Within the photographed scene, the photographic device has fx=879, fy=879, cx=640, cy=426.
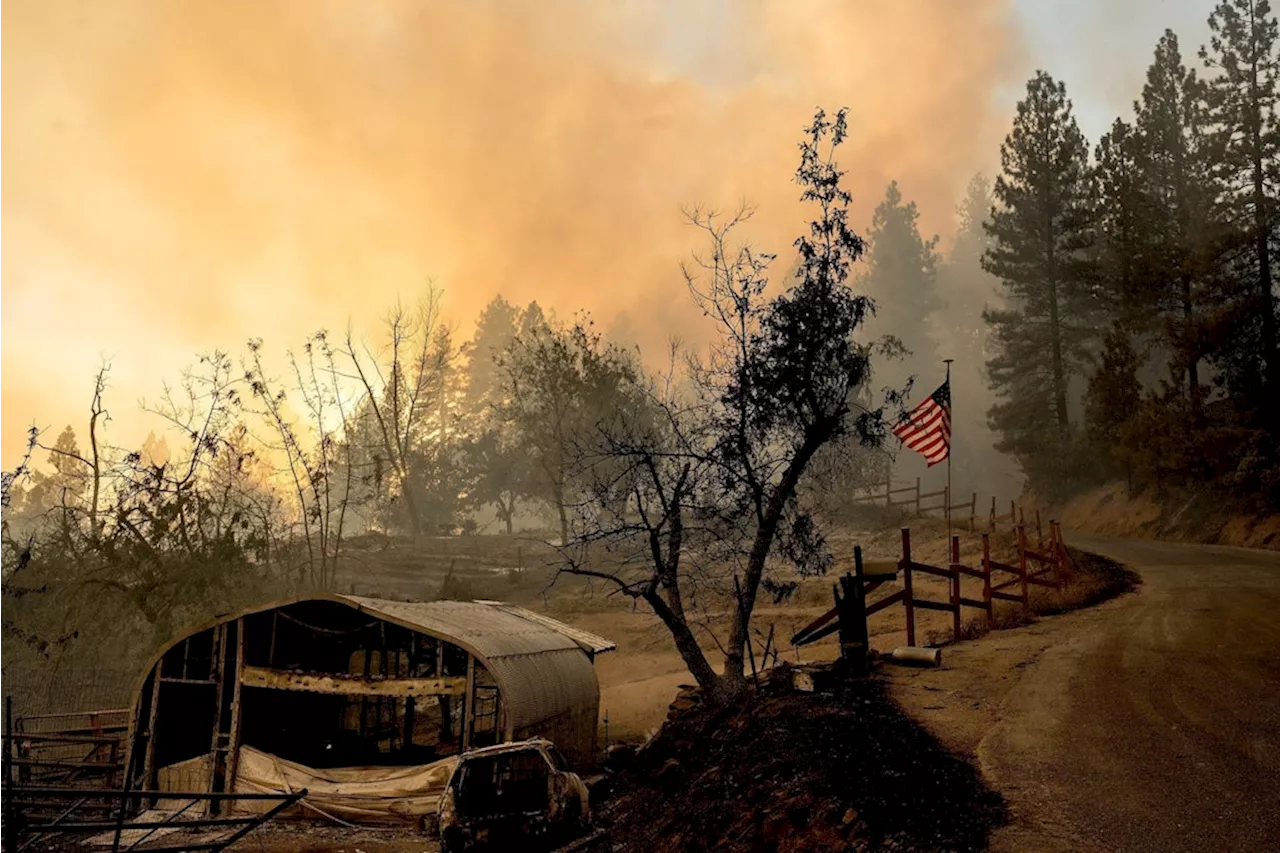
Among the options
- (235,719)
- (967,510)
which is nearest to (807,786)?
(235,719)

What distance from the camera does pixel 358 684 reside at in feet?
65.1

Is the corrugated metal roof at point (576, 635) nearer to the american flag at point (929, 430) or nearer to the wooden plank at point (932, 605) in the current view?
the wooden plank at point (932, 605)

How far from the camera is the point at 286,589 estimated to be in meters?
42.0

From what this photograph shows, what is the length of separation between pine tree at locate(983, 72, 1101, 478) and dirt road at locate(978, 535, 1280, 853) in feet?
121

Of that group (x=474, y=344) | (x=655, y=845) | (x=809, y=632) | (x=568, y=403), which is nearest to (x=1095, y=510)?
(x=568, y=403)

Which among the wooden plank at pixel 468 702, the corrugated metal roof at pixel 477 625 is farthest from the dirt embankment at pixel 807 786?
the corrugated metal roof at pixel 477 625

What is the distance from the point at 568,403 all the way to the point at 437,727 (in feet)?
108

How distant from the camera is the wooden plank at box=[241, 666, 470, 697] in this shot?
19.5 metres

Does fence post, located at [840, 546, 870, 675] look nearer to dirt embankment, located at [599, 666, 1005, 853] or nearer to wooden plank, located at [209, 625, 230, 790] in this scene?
dirt embankment, located at [599, 666, 1005, 853]

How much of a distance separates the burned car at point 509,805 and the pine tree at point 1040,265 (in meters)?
47.7

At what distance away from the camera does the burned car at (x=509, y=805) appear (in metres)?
15.1

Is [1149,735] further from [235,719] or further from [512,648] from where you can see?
[235,719]

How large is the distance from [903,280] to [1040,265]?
44339 mm

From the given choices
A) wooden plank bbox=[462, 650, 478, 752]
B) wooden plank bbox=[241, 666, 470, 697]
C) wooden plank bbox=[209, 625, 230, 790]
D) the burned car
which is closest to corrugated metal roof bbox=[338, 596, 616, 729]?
wooden plank bbox=[462, 650, 478, 752]
